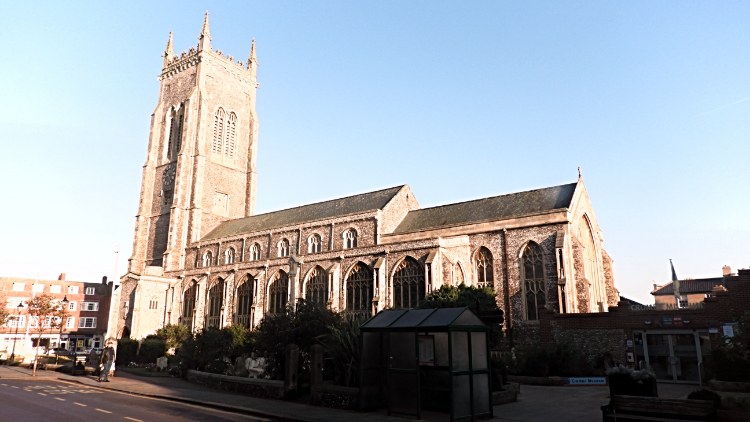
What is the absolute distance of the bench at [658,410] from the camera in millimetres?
9734

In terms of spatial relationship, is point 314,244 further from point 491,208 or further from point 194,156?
point 194,156

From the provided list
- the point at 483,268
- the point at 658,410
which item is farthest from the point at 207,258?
the point at 658,410

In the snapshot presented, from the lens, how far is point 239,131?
6156cm

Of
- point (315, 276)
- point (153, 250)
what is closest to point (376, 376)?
point (315, 276)

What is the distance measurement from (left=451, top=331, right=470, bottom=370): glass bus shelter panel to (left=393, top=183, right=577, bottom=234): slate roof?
67.9 feet

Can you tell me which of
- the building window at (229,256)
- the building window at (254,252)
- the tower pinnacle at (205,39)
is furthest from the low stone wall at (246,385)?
the tower pinnacle at (205,39)

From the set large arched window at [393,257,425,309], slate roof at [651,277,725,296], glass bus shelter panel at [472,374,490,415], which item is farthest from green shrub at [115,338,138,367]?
slate roof at [651,277,725,296]

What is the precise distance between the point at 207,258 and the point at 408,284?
88.1 ft

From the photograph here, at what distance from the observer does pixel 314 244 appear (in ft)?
143

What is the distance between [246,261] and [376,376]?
3525 cm

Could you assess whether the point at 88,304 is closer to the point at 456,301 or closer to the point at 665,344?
the point at 456,301

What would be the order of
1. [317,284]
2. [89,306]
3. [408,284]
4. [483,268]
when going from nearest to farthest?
[483,268], [408,284], [317,284], [89,306]

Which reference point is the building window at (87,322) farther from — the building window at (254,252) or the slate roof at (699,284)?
the slate roof at (699,284)

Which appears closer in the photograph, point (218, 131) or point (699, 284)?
point (218, 131)
